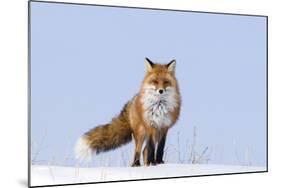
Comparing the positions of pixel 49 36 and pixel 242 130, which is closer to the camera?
pixel 49 36

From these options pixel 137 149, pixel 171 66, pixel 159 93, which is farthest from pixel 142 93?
pixel 137 149

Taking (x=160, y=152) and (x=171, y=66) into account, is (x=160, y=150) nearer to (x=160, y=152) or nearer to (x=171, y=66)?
(x=160, y=152)

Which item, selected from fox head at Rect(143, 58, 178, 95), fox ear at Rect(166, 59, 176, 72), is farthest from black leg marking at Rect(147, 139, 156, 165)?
fox ear at Rect(166, 59, 176, 72)

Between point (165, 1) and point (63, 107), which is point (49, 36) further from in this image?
point (165, 1)

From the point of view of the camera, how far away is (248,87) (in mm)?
4785

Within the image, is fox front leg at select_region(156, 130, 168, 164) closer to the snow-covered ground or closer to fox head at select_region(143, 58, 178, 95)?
the snow-covered ground

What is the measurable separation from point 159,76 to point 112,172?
2.68ft

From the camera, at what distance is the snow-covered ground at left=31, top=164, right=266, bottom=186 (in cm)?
406

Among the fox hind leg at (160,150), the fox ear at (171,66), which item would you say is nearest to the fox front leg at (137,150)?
the fox hind leg at (160,150)

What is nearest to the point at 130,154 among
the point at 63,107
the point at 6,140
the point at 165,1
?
the point at 63,107

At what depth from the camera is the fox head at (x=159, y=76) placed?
4355 mm

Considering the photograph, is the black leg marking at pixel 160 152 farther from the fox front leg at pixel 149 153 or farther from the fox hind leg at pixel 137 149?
the fox hind leg at pixel 137 149

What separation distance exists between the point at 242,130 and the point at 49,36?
1.81 meters

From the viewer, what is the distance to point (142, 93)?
171 inches
